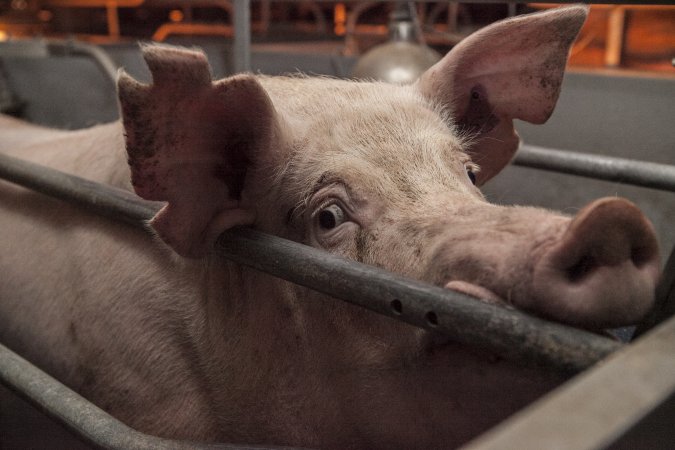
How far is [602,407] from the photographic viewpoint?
0.73 metres

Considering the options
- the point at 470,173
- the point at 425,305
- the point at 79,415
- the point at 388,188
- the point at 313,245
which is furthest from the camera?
the point at 470,173

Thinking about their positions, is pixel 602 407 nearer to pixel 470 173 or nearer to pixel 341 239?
pixel 341 239

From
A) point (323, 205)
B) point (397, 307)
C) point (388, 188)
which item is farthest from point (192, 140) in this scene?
point (397, 307)

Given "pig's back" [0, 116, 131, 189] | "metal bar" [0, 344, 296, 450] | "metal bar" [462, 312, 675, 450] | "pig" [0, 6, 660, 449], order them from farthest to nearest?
"pig's back" [0, 116, 131, 189] < "metal bar" [0, 344, 296, 450] < "pig" [0, 6, 660, 449] < "metal bar" [462, 312, 675, 450]

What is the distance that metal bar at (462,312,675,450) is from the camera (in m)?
0.68

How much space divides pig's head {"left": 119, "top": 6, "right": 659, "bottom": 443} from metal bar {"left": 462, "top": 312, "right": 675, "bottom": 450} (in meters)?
0.30

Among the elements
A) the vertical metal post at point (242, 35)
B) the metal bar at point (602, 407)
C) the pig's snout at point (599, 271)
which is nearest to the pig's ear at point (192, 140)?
the pig's snout at point (599, 271)

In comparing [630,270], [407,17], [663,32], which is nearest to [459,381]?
[630,270]

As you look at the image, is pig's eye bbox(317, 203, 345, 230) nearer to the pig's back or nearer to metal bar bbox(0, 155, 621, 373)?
metal bar bbox(0, 155, 621, 373)

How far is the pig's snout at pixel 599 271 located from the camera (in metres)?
1.09

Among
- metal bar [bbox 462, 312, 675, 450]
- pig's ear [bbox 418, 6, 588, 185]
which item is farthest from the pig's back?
metal bar [bbox 462, 312, 675, 450]

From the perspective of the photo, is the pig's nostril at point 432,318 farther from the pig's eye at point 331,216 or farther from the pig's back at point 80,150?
the pig's back at point 80,150

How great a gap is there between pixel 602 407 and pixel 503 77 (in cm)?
156

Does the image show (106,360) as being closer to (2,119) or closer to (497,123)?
(497,123)
